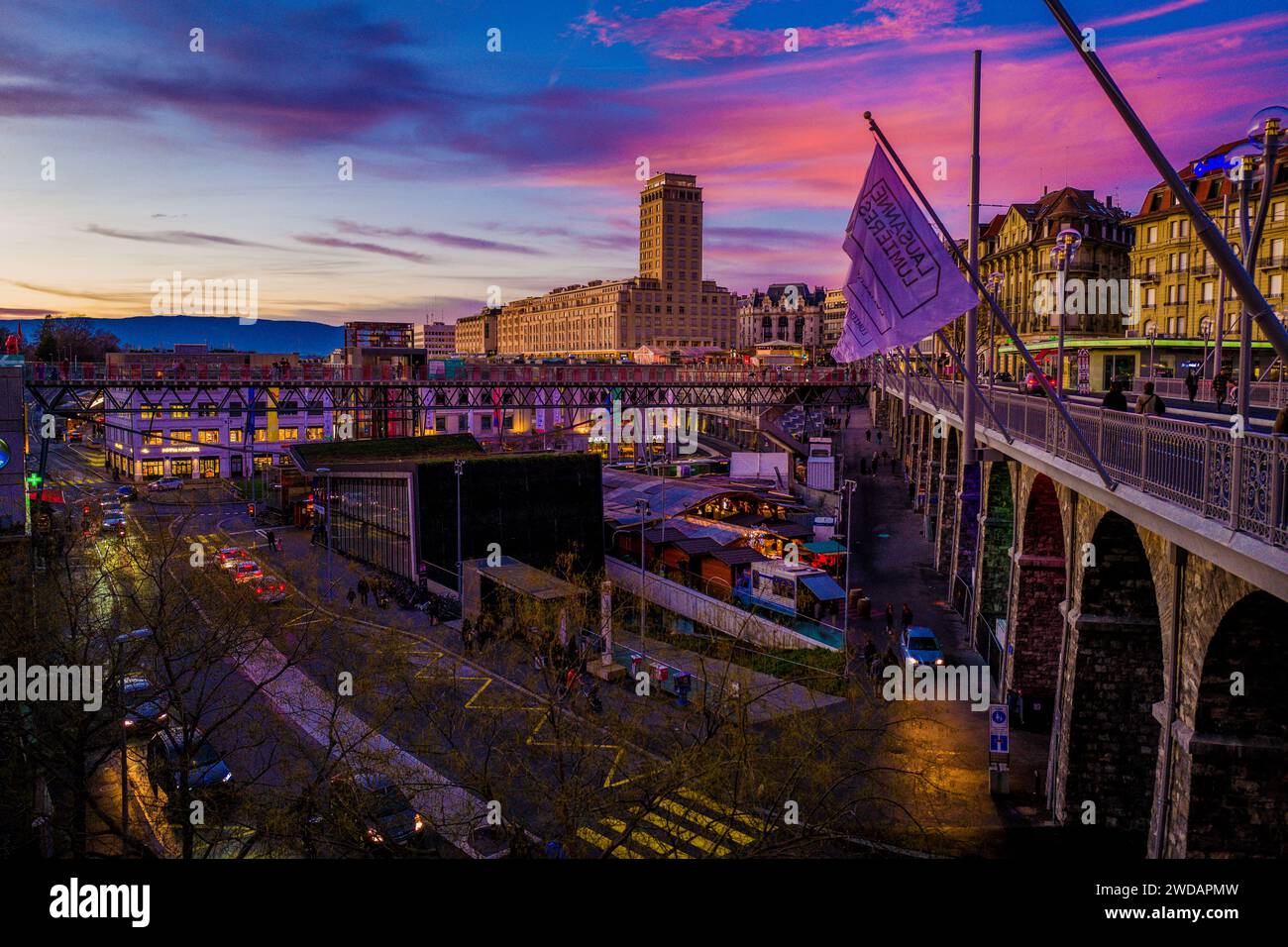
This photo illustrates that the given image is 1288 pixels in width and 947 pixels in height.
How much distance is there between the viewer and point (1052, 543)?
23.3 meters

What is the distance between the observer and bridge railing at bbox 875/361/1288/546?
8.00m

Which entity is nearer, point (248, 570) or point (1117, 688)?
point (1117, 688)

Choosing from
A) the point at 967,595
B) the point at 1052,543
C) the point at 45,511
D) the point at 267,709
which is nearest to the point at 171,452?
the point at 45,511

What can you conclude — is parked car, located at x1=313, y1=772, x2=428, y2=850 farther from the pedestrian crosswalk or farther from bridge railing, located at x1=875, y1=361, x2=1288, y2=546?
bridge railing, located at x1=875, y1=361, x2=1288, y2=546

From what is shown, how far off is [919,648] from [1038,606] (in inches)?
218

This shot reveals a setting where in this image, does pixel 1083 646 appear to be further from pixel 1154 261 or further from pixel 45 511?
pixel 1154 261

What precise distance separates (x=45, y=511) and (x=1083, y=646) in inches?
1643

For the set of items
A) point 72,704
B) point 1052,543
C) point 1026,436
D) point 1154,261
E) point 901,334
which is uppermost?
point 1154,261

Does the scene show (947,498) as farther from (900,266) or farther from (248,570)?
(248,570)

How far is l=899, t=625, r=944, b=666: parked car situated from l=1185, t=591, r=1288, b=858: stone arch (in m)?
15.4

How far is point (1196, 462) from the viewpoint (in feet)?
32.3

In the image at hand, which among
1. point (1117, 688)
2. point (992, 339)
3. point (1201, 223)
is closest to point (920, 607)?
point (1117, 688)

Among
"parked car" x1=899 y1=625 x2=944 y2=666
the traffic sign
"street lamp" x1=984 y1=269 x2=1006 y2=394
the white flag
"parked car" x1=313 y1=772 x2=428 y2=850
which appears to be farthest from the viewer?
"parked car" x1=899 y1=625 x2=944 y2=666

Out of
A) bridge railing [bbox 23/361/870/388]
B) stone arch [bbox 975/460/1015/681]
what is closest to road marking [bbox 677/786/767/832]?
stone arch [bbox 975/460/1015/681]
